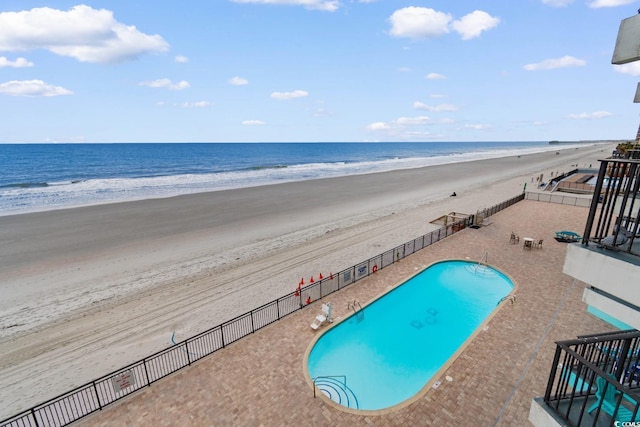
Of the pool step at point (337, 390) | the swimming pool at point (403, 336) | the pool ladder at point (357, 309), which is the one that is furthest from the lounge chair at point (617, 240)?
the pool ladder at point (357, 309)

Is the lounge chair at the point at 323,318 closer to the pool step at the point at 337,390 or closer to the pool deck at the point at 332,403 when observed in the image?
the pool deck at the point at 332,403

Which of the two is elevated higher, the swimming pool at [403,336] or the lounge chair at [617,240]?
the lounge chair at [617,240]

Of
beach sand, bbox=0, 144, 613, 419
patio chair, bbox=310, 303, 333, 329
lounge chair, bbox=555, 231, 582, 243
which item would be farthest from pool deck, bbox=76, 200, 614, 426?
lounge chair, bbox=555, 231, 582, 243

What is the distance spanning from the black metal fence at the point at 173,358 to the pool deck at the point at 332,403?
482 mm

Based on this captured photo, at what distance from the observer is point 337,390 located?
11.6m

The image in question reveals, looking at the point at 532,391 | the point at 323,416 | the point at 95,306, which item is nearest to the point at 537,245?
the point at 532,391

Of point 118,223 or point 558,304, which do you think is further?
point 118,223

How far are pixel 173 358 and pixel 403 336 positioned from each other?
1042 cm

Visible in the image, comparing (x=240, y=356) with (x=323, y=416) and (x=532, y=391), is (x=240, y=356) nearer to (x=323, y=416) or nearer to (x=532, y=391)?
(x=323, y=416)

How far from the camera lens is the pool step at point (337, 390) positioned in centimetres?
1111

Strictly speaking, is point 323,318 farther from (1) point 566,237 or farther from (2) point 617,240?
(1) point 566,237

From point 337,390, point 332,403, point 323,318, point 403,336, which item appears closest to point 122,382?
point 332,403

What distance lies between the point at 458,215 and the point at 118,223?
36108 millimetres

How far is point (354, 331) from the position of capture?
14898 mm
